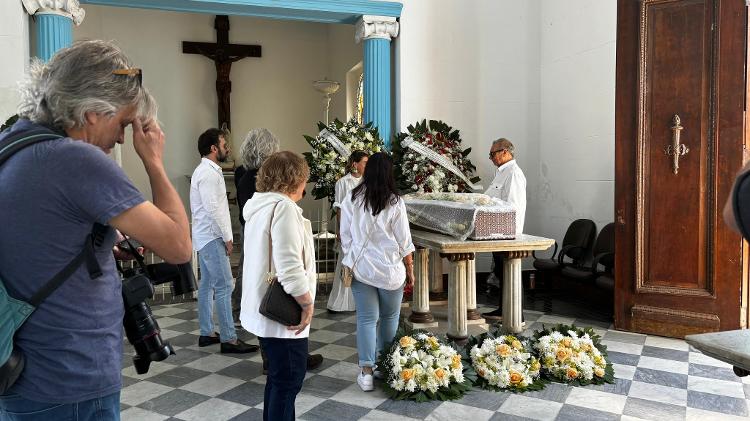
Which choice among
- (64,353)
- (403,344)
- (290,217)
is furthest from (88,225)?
(403,344)

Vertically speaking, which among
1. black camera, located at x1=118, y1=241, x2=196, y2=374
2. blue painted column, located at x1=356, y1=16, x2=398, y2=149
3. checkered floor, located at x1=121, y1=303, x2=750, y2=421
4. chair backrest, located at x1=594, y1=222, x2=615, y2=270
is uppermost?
blue painted column, located at x1=356, y1=16, x2=398, y2=149

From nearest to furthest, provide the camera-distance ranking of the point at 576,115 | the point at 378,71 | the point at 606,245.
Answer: the point at 606,245
the point at 576,115
the point at 378,71

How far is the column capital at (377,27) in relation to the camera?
7.40 m

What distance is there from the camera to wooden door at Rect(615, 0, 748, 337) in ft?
16.5

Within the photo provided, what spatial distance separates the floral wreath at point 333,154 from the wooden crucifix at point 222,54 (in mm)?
4733

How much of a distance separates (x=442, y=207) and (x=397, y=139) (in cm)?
232

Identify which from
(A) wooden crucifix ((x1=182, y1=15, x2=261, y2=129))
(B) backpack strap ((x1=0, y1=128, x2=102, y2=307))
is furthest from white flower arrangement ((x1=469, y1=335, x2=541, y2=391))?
(A) wooden crucifix ((x1=182, y1=15, x2=261, y2=129))

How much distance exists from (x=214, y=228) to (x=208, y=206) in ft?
0.56

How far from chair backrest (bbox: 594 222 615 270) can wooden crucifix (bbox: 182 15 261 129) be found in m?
7.01

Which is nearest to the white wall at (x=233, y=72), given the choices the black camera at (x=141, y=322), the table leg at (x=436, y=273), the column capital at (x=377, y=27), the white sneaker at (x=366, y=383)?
the column capital at (x=377, y=27)

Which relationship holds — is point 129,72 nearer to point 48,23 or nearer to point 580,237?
point 48,23

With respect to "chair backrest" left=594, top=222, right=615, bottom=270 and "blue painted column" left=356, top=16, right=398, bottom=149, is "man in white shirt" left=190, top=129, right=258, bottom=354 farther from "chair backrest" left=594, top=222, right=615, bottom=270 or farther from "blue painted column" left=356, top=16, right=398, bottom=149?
"chair backrest" left=594, top=222, right=615, bottom=270

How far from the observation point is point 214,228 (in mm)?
4656

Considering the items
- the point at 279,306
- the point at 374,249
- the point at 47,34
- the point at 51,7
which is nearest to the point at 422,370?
the point at 374,249
